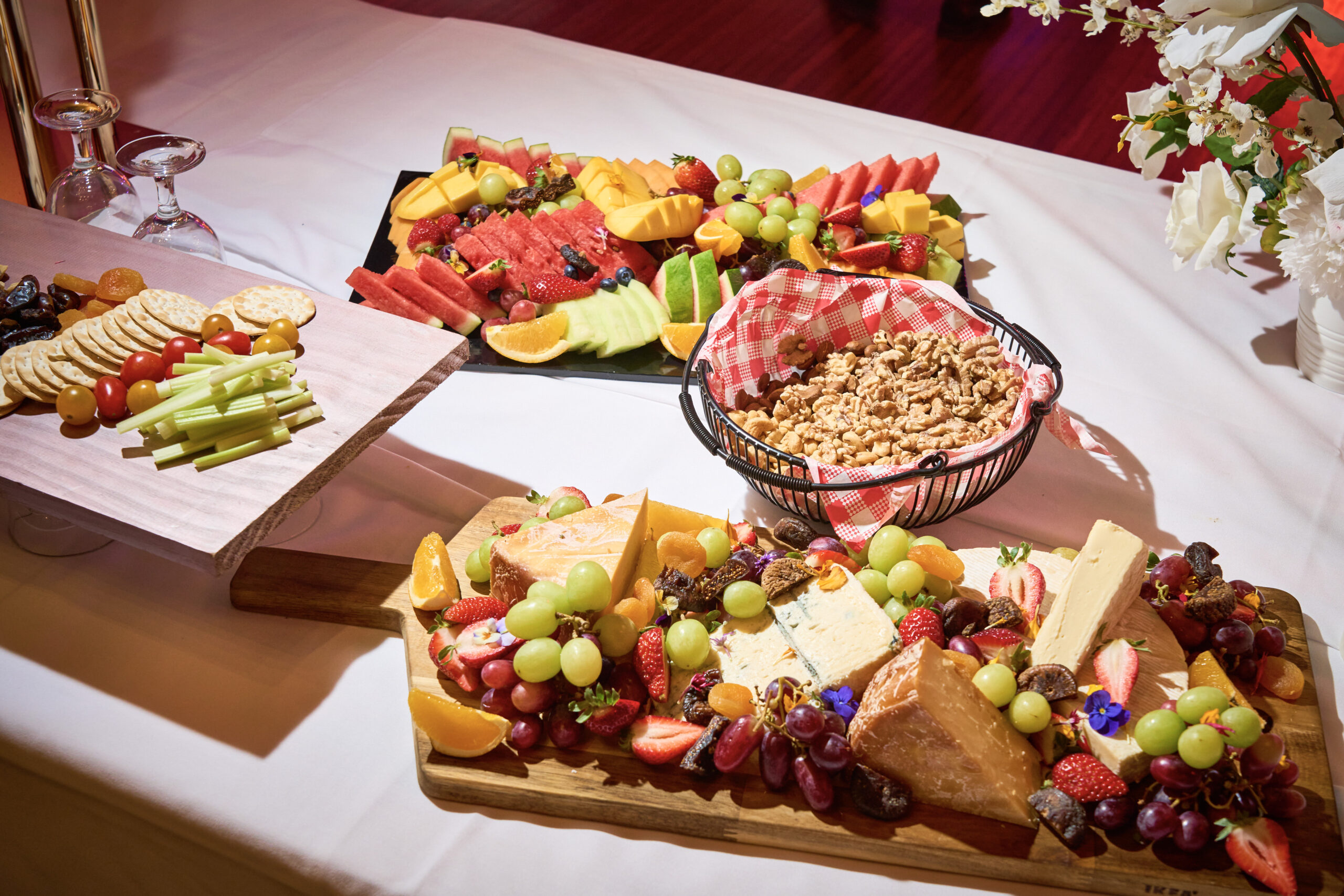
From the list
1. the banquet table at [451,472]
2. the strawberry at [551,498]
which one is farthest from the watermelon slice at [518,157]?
the strawberry at [551,498]

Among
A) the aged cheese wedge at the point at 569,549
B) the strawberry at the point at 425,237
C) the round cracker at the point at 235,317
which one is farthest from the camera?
the strawberry at the point at 425,237

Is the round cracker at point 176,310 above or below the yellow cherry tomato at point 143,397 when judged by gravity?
above

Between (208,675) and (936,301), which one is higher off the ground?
(936,301)

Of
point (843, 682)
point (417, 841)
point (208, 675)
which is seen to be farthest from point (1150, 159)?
point (208, 675)

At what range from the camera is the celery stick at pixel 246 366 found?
1361mm

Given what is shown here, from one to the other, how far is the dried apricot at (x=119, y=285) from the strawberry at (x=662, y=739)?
1.06 meters

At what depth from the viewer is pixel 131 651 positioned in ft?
4.43

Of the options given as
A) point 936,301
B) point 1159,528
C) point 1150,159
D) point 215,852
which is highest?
point 1150,159

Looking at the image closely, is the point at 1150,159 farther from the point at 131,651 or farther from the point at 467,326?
the point at 131,651

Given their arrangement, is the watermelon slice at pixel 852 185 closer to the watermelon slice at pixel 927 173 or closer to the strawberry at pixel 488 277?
the watermelon slice at pixel 927 173

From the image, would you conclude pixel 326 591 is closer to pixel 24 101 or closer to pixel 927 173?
pixel 24 101

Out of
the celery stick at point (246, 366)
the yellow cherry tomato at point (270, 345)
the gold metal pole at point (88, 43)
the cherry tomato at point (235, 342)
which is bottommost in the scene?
the cherry tomato at point (235, 342)

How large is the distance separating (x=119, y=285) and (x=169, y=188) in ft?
1.35

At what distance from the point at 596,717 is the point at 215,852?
49 centimetres
